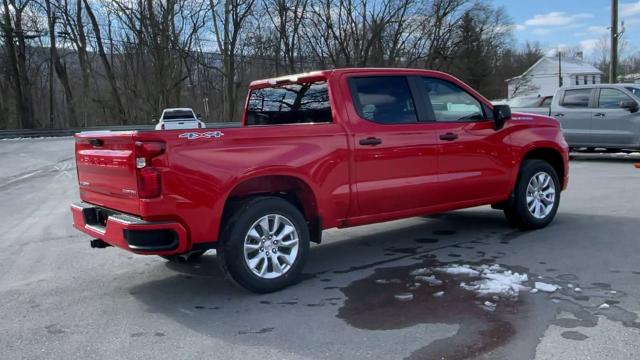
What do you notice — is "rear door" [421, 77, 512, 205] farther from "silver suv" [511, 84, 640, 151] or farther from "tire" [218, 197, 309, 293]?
"silver suv" [511, 84, 640, 151]

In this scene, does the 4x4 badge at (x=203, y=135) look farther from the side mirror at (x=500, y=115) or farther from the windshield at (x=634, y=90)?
the windshield at (x=634, y=90)

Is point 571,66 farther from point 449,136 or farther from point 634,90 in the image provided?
point 449,136

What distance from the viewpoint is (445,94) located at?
641 cm

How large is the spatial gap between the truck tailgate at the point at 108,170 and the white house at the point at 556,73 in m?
85.5

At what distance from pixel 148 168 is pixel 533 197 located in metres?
4.78

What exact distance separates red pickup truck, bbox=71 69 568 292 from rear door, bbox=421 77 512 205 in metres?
0.02

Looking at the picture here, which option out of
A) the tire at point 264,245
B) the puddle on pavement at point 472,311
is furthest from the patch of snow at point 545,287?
the tire at point 264,245

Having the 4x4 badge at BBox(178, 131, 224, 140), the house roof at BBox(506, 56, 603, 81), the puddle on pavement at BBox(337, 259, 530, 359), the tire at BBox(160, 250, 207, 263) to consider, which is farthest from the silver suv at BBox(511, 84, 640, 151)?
the house roof at BBox(506, 56, 603, 81)

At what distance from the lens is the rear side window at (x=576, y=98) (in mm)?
14552

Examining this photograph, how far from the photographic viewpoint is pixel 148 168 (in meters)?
4.39

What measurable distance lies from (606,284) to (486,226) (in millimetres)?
2593

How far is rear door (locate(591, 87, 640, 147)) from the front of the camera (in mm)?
13664

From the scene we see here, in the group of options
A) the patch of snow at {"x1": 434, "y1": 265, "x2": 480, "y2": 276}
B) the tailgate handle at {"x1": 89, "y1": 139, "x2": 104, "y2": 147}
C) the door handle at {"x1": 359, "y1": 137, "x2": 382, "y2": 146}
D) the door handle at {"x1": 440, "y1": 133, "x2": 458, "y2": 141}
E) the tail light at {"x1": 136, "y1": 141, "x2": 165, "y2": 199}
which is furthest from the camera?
the door handle at {"x1": 440, "y1": 133, "x2": 458, "y2": 141}

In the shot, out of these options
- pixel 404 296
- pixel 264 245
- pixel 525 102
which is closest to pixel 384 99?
pixel 264 245
